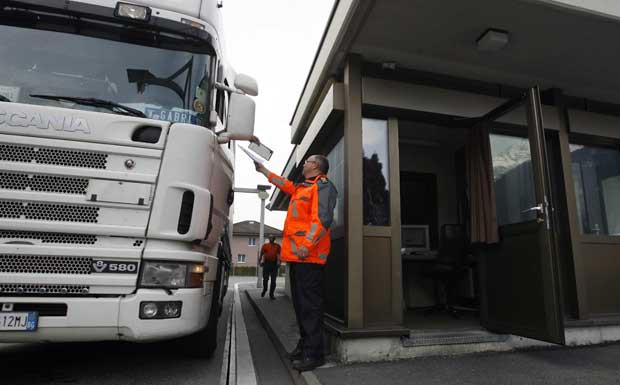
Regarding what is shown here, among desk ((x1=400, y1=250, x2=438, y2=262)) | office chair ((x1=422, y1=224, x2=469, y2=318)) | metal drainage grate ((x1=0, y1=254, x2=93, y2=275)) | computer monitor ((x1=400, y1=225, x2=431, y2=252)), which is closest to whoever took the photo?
metal drainage grate ((x1=0, y1=254, x2=93, y2=275))

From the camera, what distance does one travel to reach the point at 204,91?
2.92m

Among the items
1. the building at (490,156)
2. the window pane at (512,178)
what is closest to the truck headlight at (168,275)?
the building at (490,156)

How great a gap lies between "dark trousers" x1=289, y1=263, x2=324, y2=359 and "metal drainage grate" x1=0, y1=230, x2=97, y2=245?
1.62 meters

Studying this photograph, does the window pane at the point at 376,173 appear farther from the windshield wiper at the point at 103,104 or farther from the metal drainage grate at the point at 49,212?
the metal drainage grate at the point at 49,212

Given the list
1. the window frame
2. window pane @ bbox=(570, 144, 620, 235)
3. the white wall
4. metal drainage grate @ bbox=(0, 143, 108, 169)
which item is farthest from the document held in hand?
window pane @ bbox=(570, 144, 620, 235)

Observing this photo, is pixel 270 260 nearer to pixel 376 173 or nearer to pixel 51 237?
pixel 376 173

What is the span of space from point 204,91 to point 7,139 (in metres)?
1.39

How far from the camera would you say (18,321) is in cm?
212

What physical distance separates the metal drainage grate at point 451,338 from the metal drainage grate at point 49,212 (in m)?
2.87

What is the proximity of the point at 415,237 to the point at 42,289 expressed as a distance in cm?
515

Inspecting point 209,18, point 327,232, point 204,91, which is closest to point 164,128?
point 204,91

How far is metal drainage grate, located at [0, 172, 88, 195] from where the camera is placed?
2277 mm

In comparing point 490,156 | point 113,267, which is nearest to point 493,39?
point 490,156

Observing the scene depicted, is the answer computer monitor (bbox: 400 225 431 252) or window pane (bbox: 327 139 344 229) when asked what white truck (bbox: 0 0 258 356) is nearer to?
window pane (bbox: 327 139 344 229)
